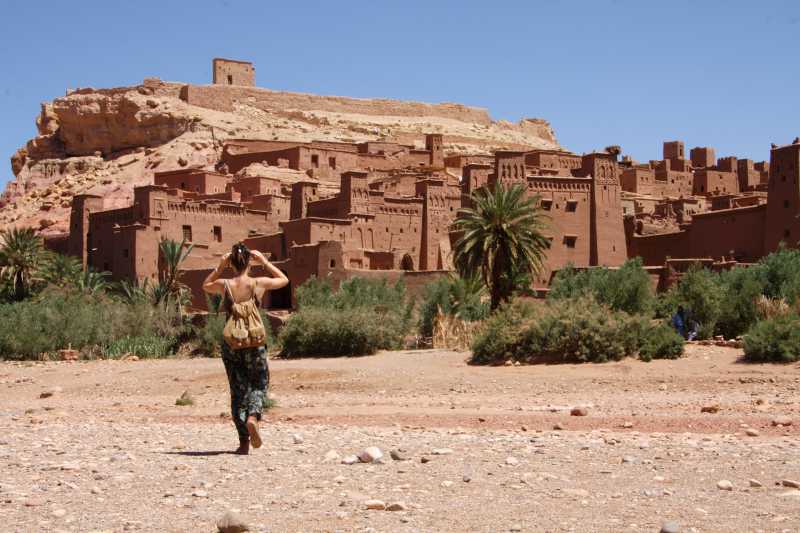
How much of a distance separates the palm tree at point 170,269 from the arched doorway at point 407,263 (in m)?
8.73

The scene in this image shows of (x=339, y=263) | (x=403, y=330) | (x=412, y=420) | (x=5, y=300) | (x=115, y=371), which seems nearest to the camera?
(x=412, y=420)

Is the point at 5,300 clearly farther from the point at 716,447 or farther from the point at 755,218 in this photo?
the point at 716,447

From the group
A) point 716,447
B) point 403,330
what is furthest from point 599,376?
point 403,330

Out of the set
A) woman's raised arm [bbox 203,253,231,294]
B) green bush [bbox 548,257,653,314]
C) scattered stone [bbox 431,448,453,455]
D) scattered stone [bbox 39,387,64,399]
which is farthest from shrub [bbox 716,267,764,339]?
woman's raised arm [bbox 203,253,231,294]

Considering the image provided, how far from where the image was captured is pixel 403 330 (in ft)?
96.4

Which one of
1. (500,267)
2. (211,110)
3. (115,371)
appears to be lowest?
(115,371)

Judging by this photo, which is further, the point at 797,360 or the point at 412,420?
the point at 797,360

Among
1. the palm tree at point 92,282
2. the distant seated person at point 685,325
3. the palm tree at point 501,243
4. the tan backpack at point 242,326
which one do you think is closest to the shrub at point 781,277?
the distant seated person at point 685,325

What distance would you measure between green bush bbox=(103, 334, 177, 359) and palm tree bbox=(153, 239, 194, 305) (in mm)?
4141

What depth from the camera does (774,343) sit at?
64.6 ft

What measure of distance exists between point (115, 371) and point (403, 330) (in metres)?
7.84

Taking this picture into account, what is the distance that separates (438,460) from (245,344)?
2.03 meters

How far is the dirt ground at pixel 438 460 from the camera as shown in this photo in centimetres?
746

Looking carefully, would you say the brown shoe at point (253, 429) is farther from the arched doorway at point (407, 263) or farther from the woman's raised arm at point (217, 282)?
the arched doorway at point (407, 263)
